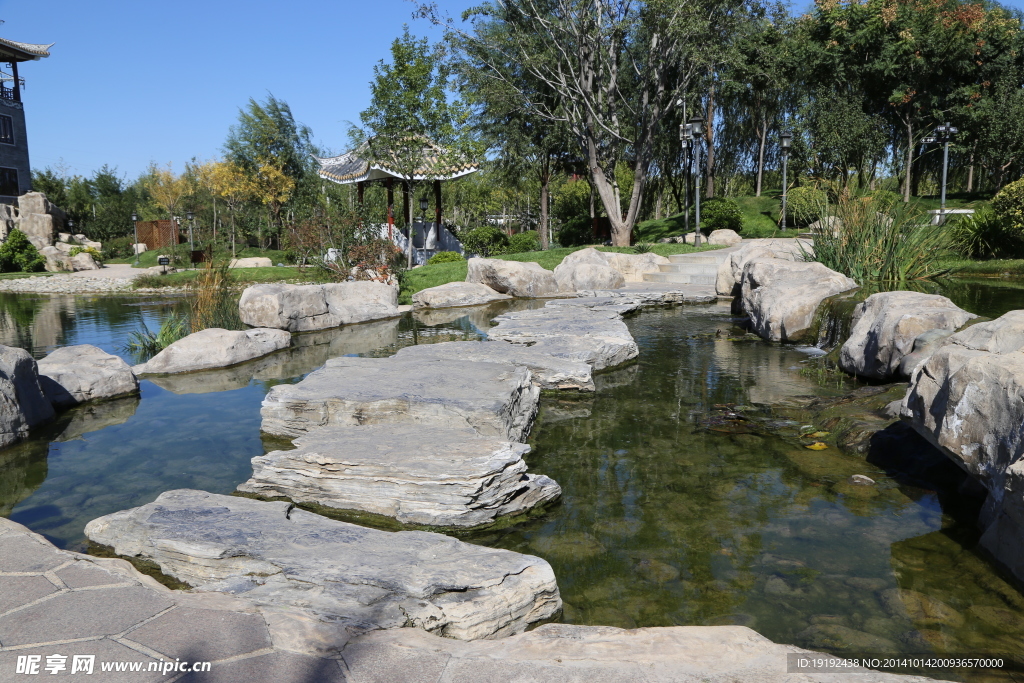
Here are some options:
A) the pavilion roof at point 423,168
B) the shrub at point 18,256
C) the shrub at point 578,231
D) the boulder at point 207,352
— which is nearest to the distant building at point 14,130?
the shrub at point 18,256

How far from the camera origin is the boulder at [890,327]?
5.42 metres

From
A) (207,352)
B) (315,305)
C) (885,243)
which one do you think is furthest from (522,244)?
(207,352)

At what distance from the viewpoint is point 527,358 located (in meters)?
6.28

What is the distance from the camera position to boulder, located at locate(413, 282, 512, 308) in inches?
499

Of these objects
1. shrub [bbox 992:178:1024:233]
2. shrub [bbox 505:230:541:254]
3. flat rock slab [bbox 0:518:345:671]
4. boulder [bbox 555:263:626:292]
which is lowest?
flat rock slab [bbox 0:518:345:671]

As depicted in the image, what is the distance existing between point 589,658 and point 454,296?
36.0 feet

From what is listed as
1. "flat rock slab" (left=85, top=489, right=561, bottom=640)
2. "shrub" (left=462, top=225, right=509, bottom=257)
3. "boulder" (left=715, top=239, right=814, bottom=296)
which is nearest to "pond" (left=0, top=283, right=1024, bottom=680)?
"flat rock slab" (left=85, top=489, right=561, bottom=640)

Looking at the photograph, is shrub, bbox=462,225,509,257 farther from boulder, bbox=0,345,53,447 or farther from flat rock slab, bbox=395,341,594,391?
boulder, bbox=0,345,53,447

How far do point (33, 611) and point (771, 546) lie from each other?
308 centimetres

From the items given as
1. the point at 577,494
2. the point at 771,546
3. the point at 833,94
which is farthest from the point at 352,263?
the point at 833,94

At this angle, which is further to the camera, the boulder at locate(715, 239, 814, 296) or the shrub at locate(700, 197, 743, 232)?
the shrub at locate(700, 197, 743, 232)

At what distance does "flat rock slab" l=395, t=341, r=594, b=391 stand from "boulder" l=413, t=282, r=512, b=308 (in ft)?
19.7

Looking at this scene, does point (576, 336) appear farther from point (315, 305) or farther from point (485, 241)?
point (485, 241)

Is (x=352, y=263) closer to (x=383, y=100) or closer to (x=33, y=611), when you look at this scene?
(x=383, y=100)
